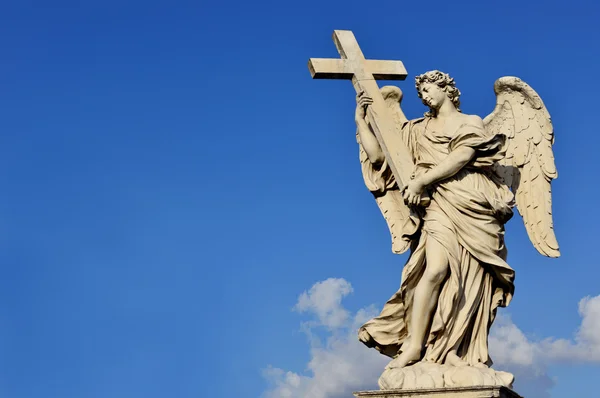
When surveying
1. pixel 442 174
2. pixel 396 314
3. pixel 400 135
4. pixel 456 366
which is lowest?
pixel 456 366

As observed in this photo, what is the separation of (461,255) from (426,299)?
55 cm

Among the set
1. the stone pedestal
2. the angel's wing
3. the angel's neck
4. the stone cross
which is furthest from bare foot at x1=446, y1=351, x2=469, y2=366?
the angel's neck

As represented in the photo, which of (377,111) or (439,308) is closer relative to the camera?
(439,308)

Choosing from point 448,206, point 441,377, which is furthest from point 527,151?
point 441,377

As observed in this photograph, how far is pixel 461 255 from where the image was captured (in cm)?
1111

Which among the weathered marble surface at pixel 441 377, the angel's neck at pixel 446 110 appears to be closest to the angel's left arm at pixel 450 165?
the angel's neck at pixel 446 110

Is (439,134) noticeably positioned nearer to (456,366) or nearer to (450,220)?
(450,220)

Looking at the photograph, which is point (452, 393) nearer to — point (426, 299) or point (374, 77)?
point (426, 299)

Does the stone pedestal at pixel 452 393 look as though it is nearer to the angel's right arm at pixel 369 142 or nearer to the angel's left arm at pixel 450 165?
the angel's left arm at pixel 450 165

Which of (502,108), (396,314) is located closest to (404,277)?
(396,314)

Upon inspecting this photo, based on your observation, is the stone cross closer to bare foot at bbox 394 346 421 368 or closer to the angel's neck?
the angel's neck

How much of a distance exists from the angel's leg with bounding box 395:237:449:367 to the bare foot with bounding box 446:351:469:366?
0.92 ft

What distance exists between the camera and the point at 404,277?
11.3 m

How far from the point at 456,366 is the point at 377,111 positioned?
2768 mm
